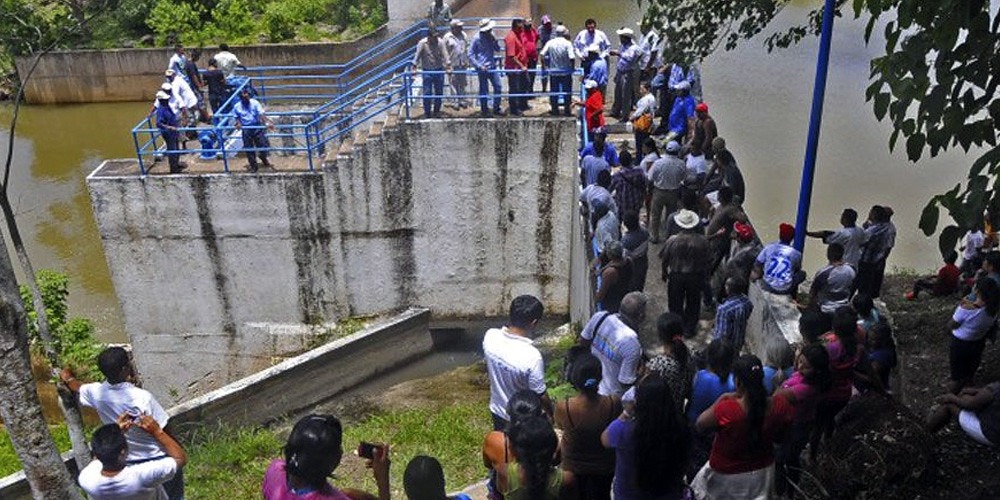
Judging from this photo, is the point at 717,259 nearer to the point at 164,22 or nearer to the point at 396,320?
the point at 396,320

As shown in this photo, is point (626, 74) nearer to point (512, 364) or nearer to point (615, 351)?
point (615, 351)

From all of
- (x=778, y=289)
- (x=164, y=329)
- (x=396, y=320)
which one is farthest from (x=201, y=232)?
(x=778, y=289)

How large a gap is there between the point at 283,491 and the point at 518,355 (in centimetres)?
182

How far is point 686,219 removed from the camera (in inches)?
287

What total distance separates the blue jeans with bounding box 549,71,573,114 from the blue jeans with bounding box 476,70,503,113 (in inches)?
25.6

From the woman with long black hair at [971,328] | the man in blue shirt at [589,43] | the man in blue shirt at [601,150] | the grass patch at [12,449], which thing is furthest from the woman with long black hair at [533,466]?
the man in blue shirt at [589,43]

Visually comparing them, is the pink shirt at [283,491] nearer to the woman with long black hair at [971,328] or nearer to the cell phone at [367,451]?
the cell phone at [367,451]

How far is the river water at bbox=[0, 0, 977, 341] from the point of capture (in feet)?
50.3

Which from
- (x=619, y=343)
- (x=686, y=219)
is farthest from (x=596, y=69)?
(x=619, y=343)

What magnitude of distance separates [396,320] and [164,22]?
1383 centimetres

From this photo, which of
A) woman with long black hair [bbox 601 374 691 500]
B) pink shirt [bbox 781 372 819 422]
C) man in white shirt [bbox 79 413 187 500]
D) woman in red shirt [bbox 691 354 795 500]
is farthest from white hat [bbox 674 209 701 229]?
man in white shirt [bbox 79 413 187 500]

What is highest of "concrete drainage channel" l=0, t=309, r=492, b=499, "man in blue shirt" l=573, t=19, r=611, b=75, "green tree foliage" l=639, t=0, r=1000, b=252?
"green tree foliage" l=639, t=0, r=1000, b=252

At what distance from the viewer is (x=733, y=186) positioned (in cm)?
880

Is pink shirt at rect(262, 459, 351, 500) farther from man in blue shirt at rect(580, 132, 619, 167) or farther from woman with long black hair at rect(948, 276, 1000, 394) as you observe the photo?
man in blue shirt at rect(580, 132, 619, 167)
